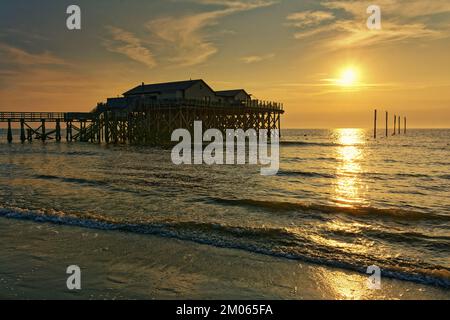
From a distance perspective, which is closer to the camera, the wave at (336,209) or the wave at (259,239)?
the wave at (259,239)

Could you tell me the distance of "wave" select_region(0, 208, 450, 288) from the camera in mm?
6191

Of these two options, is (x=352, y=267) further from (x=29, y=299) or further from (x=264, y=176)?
(x=264, y=176)

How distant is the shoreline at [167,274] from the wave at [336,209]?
4.69 meters

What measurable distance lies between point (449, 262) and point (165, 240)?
18.4 feet

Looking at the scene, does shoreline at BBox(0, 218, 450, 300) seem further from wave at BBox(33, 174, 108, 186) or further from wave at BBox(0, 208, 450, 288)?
wave at BBox(33, 174, 108, 186)

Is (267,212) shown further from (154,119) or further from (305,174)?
(154,119)

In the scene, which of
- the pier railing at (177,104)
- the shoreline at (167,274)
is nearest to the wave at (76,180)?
the shoreline at (167,274)

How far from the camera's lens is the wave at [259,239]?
6191 mm

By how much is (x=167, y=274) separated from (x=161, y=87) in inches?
1755

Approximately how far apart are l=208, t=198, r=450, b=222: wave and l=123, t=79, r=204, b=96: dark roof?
115 feet

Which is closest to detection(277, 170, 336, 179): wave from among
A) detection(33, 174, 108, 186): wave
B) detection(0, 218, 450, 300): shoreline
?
detection(33, 174, 108, 186): wave

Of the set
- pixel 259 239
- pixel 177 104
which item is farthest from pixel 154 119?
pixel 259 239

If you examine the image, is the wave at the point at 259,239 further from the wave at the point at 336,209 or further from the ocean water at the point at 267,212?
the wave at the point at 336,209
